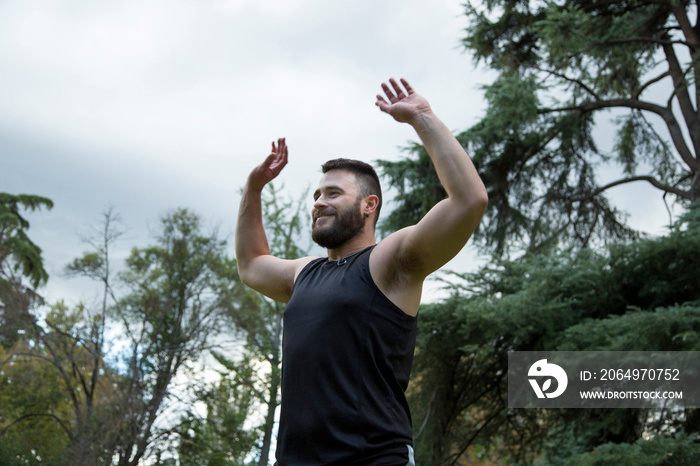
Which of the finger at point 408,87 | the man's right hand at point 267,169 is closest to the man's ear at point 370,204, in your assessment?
the finger at point 408,87

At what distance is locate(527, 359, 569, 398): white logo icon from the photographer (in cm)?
818

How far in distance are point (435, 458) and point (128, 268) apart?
2109 centimetres

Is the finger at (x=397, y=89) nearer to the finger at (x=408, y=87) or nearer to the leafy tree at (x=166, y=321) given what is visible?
the finger at (x=408, y=87)

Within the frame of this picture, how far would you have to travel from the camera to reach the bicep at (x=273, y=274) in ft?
8.52

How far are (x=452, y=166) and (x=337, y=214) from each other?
49cm

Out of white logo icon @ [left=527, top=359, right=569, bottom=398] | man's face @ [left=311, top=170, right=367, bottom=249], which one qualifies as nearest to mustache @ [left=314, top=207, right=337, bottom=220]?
man's face @ [left=311, top=170, right=367, bottom=249]

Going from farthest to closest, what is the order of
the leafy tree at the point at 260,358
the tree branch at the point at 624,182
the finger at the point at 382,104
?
the leafy tree at the point at 260,358
the tree branch at the point at 624,182
the finger at the point at 382,104

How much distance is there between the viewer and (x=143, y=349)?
21000 millimetres

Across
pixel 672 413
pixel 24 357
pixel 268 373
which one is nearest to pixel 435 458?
pixel 672 413

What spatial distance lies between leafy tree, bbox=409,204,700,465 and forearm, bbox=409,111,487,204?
5.41 meters

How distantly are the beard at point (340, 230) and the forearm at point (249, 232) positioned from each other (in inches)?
18.9

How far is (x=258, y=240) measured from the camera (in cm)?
283

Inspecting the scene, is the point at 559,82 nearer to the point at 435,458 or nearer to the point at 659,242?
the point at 659,242

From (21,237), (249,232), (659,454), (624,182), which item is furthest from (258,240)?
(21,237)
